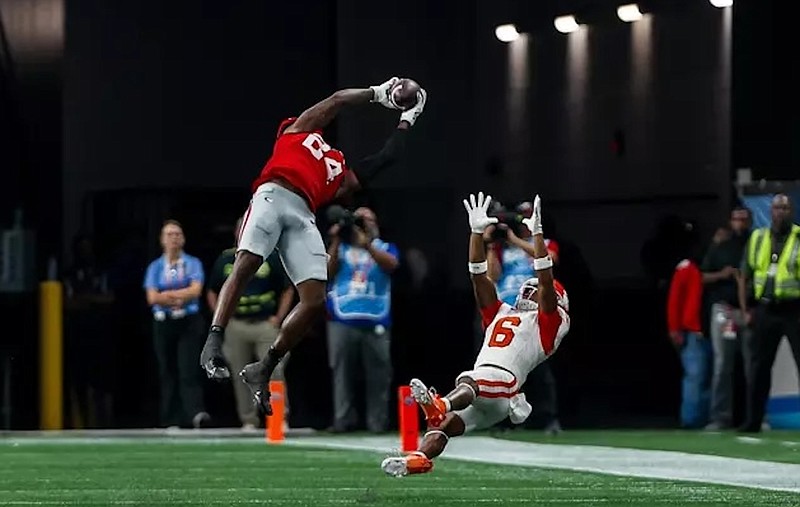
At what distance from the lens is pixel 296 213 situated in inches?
471

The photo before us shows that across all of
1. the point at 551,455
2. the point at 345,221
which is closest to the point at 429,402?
the point at 551,455

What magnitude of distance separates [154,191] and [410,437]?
6965 mm

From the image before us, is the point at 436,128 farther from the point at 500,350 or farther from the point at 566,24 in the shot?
the point at 500,350

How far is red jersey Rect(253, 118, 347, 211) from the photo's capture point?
11.9 m

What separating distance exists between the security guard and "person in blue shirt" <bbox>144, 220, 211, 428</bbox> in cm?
527

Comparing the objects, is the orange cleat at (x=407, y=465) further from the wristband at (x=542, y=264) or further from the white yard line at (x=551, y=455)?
the white yard line at (x=551, y=455)

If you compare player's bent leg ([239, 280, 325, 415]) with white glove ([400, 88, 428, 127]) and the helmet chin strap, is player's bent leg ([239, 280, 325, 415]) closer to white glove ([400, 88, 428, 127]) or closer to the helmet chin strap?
white glove ([400, 88, 428, 127])

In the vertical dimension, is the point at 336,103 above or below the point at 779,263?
above

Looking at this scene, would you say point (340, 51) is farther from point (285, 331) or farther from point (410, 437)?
point (285, 331)

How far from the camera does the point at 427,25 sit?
21.5 meters

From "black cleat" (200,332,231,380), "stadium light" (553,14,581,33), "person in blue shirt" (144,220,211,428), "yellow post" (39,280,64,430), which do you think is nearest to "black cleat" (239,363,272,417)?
"black cleat" (200,332,231,380)

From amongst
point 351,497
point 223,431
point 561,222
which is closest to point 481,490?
point 351,497

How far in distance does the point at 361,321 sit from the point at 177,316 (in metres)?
1.76

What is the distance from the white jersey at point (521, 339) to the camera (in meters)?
12.5
